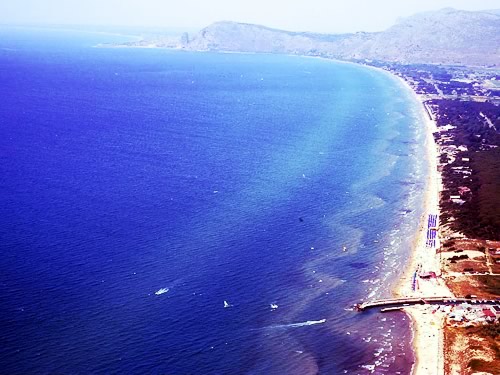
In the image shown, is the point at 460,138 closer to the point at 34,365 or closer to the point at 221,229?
the point at 221,229

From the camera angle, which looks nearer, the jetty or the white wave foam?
the white wave foam

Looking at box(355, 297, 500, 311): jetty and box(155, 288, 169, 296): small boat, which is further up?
box(155, 288, 169, 296): small boat

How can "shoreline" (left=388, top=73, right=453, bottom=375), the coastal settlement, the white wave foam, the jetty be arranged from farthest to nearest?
the jetty → the white wave foam → the coastal settlement → "shoreline" (left=388, top=73, right=453, bottom=375)

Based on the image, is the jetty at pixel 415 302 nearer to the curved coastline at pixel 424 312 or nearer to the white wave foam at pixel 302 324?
the curved coastline at pixel 424 312

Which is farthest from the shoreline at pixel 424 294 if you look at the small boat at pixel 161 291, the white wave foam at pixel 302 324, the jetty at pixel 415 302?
the small boat at pixel 161 291

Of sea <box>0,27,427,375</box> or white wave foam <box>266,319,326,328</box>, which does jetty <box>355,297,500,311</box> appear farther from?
white wave foam <box>266,319,326,328</box>

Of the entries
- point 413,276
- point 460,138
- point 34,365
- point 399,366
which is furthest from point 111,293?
point 460,138

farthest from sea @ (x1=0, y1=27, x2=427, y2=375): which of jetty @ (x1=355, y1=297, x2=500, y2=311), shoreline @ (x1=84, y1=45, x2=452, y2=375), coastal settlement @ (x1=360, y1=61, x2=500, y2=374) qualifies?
coastal settlement @ (x1=360, y1=61, x2=500, y2=374)
